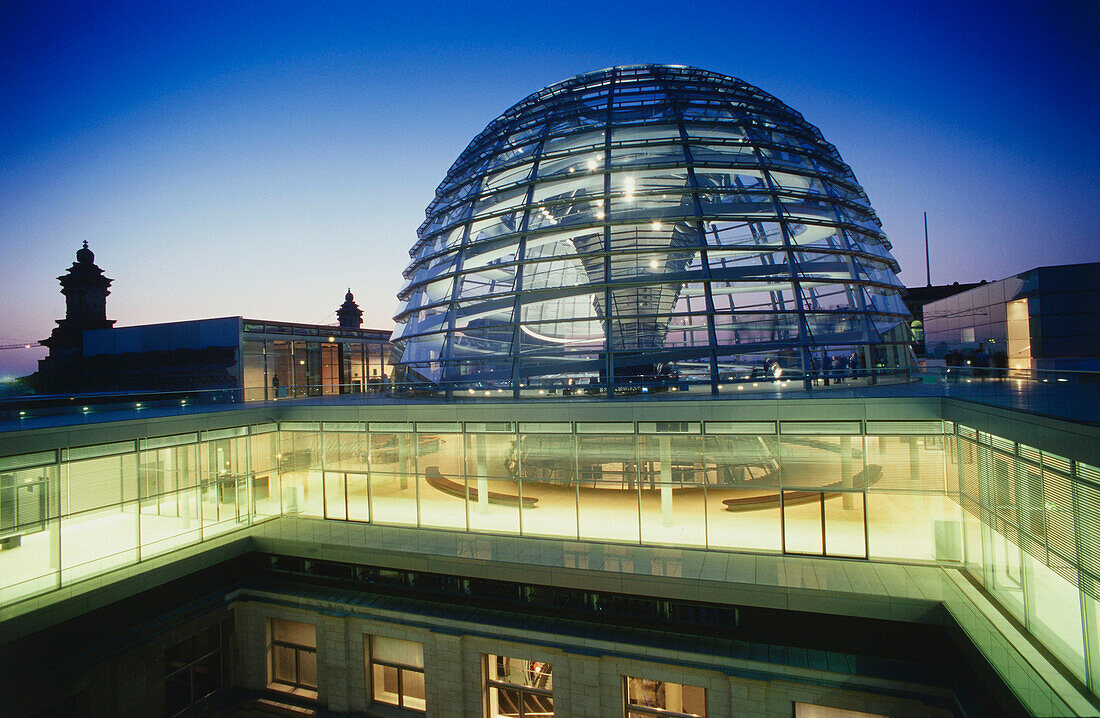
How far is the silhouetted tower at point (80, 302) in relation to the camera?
49594 mm

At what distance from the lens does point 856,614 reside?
488 inches

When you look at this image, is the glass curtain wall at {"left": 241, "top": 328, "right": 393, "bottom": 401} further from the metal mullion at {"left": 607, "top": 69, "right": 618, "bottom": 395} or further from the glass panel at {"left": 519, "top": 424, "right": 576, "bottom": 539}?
the metal mullion at {"left": 607, "top": 69, "right": 618, "bottom": 395}

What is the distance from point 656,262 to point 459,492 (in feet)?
34.4

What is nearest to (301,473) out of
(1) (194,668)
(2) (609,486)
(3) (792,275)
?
(1) (194,668)

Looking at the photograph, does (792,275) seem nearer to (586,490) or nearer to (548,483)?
(586,490)

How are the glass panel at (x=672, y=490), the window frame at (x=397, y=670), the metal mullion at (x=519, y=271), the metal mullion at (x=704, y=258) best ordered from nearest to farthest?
the glass panel at (x=672, y=490)
the window frame at (x=397, y=670)
the metal mullion at (x=704, y=258)
the metal mullion at (x=519, y=271)

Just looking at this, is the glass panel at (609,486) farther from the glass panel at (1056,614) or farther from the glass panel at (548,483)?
the glass panel at (1056,614)

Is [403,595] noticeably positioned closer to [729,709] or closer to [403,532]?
[403,532]

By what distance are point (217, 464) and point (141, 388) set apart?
1859cm

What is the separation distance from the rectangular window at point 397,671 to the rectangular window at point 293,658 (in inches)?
90.1

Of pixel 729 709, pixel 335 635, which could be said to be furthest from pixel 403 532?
pixel 729 709

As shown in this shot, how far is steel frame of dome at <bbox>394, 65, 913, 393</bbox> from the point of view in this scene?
17984 millimetres

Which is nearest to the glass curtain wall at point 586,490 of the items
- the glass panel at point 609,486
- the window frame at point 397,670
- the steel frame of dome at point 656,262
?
the glass panel at point 609,486

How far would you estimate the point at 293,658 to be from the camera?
18.1 m
